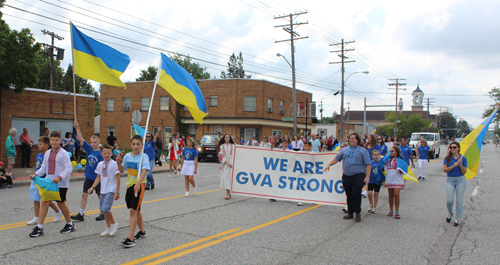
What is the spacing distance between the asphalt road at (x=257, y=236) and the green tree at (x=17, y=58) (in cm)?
869

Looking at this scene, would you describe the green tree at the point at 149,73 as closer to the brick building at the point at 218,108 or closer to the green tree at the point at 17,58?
the brick building at the point at 218,108

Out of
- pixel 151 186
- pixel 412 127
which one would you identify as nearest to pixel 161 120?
pixel 151 186

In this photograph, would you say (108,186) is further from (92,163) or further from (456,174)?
(456,174)

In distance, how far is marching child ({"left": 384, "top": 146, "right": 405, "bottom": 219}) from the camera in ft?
24.6

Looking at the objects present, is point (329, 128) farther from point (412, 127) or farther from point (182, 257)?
point (182, 257)

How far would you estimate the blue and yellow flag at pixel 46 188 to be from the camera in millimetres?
5531

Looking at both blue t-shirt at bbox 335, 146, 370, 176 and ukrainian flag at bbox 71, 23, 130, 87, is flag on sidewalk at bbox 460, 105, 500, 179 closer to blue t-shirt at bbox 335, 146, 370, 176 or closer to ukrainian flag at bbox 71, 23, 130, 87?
blue t-shirt at bbox 335, 146, 370, 176

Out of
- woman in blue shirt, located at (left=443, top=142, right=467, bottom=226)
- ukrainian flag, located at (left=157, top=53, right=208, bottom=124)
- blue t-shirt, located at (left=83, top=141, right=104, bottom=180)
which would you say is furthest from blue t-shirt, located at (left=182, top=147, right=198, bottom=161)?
woman in blue shirt, located at (left=443, top=142, right=467, bottom=226)

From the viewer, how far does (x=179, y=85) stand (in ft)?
21.2

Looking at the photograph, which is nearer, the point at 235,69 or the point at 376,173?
the point at 376,173

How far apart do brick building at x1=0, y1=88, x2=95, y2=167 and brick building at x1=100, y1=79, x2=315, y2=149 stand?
55.6 feet

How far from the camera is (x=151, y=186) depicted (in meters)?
11.2

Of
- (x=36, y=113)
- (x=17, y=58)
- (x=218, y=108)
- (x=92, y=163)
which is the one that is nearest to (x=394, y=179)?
(x=92, y=163)

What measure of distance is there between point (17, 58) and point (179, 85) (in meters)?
12.7
